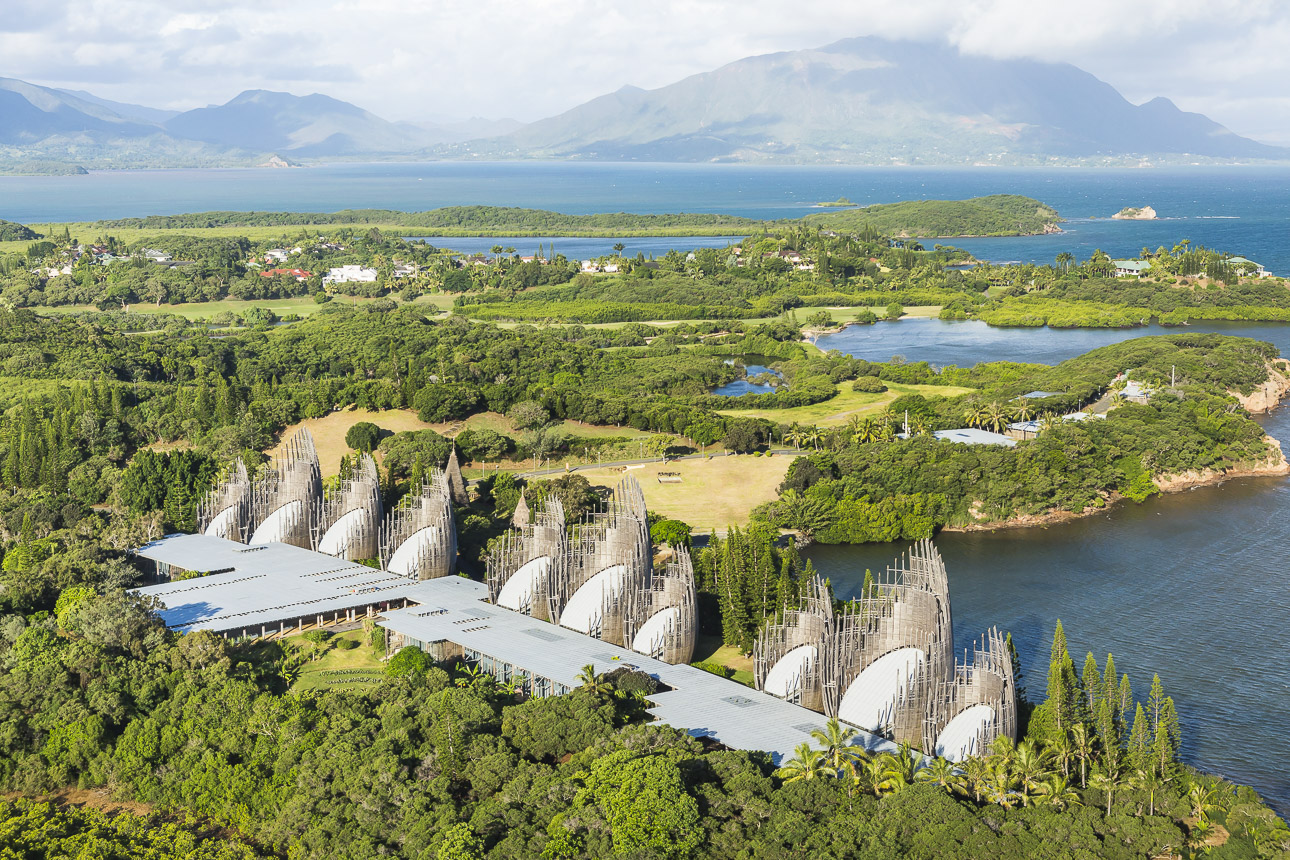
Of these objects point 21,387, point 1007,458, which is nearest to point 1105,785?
point 1007,458

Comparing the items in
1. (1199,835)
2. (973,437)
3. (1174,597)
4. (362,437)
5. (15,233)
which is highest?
(15,233)

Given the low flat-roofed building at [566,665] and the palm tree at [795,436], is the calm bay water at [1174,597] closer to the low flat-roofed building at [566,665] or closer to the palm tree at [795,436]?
the low flat-roofed building at [566,665]

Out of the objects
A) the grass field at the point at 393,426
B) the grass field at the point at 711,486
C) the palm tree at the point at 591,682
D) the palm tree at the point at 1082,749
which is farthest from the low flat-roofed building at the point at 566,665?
the grass field at the point at 393,426

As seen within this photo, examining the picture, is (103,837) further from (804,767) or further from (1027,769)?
(1027,769)

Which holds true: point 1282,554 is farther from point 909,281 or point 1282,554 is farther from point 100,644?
point 909,281

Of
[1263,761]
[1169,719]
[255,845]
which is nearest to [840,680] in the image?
A: [1169,719]

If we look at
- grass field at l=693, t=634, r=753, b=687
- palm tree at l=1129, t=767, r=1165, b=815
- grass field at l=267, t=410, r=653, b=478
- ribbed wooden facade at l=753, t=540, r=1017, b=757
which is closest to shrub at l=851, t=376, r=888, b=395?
grass field at l=267, t=410, r=653, b=478

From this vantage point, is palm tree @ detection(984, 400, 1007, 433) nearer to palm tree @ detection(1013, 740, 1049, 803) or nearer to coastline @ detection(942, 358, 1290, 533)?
coastline @ detection(942, 358, 1290, 533)
